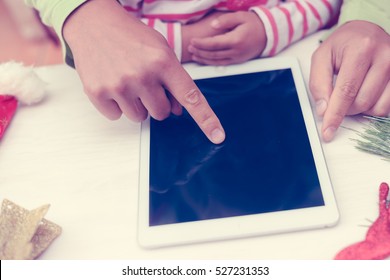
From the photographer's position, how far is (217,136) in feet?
1.84

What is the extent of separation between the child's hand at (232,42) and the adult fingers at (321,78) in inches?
3.4

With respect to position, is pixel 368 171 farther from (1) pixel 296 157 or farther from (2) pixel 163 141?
(2) pixel 163 141

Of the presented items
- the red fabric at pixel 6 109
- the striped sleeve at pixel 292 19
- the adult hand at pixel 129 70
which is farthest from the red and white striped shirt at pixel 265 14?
the red fabric at pixel 6 109

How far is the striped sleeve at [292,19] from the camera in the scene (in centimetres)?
67

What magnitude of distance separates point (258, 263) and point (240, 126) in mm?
173

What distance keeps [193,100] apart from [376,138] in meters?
0.22

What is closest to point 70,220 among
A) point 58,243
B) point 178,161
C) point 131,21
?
point 58,243

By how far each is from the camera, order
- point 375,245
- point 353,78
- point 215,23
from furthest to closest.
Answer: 1. point 215,23
2. point 353,78
3. point 375,245

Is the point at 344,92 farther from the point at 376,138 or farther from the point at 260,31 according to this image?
the point at 260,31

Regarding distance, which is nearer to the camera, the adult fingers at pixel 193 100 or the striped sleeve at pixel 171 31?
the adult fingers at pixel 193 100

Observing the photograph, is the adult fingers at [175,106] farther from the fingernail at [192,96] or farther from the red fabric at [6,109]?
the red fabric at [6,109]

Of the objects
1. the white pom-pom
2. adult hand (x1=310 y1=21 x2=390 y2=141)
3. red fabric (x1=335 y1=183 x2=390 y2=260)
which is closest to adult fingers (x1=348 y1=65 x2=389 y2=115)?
adult hand (x1=310 y1=21 x2=390 y2=141)

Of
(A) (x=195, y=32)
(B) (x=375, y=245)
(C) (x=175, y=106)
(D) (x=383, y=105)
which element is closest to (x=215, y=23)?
(A) (x=195, y=32)

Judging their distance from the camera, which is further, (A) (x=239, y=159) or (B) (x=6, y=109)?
(B) (x=6, y=109)
